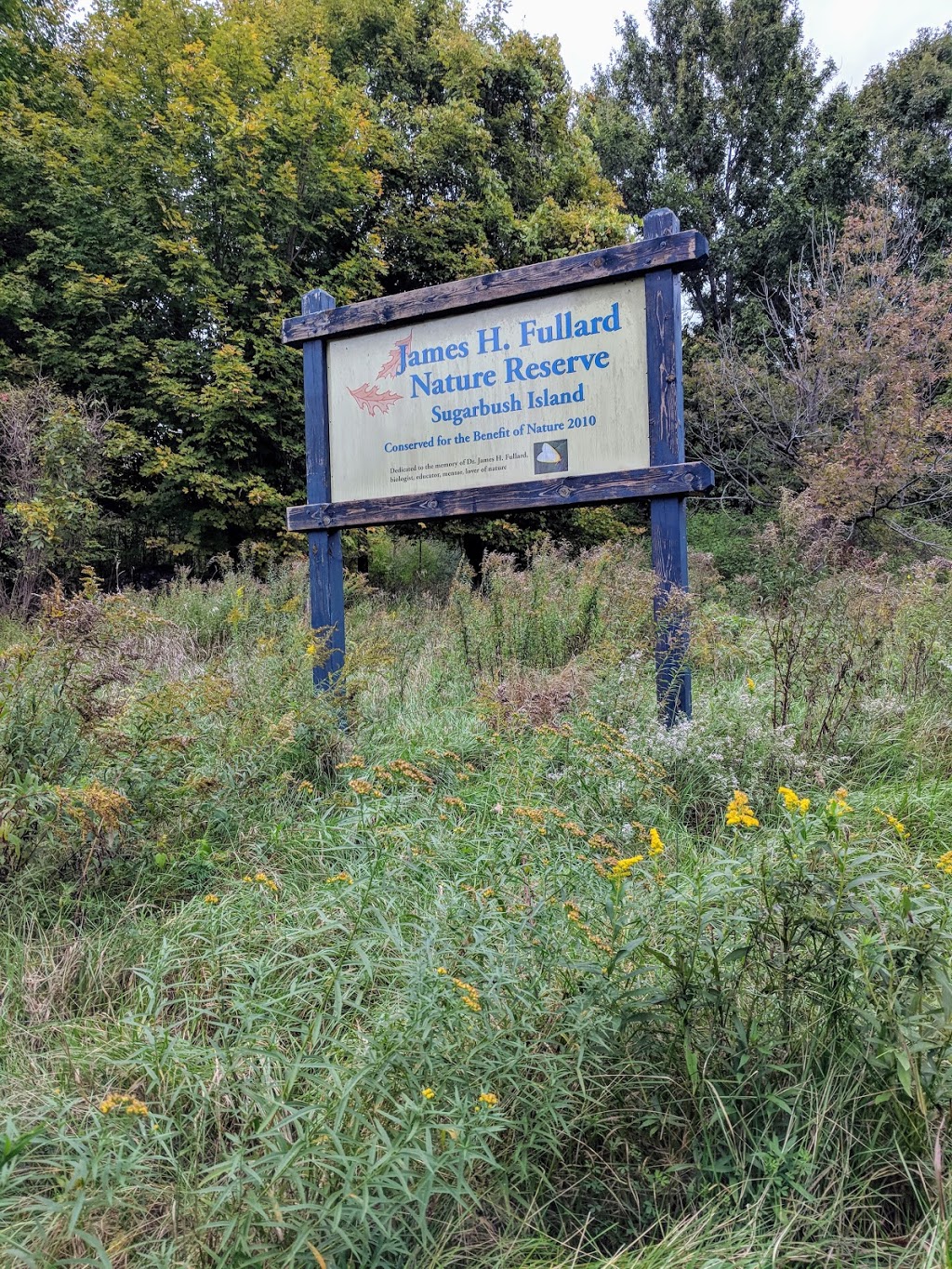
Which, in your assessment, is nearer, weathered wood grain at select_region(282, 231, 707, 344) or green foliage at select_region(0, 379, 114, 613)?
weathered wood grain at select_region(282, 231, 707, 344)

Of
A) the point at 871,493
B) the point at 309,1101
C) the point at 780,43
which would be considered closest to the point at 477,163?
the point at 871,493

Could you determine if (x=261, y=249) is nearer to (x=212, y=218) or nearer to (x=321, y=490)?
(x=212, y=218)

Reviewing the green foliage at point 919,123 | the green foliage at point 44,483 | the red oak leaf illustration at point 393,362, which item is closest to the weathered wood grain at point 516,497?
the red oak leaf illustration at point 393,362

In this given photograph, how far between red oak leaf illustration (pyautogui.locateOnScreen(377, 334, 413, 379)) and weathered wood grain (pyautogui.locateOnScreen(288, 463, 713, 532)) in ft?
2.54

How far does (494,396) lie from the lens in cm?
458

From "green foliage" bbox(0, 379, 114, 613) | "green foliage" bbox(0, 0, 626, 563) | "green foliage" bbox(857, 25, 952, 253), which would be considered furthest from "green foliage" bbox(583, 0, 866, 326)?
"green foliage" bbox(0, 379, 114, 613)

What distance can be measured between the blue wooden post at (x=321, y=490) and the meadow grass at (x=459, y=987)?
4.51 ft

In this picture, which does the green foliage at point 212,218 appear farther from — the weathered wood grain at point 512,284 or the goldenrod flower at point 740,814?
the goldenrod flower at point 740,814

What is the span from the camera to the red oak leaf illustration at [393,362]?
4.91 metres

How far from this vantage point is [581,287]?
4.33 m

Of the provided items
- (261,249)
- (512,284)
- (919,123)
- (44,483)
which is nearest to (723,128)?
(919,123)

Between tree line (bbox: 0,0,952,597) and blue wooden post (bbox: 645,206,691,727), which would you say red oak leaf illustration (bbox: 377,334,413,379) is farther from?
tree line (bbox: 0,0,952,597)

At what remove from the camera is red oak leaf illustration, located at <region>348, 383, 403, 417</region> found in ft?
16.2

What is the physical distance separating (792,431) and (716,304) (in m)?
7.99
